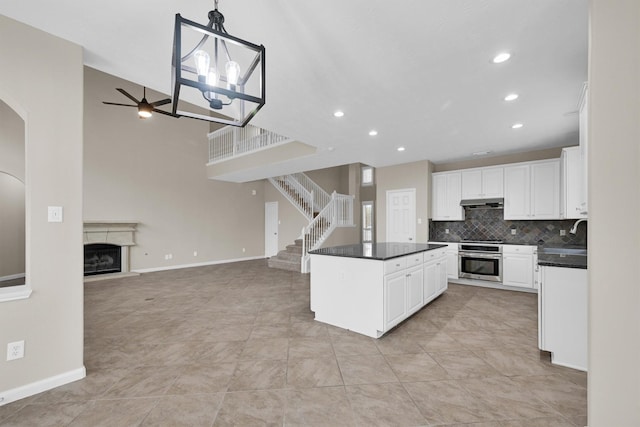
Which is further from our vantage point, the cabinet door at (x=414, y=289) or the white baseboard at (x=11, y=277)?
the white baseboard at (x=11, y=277)

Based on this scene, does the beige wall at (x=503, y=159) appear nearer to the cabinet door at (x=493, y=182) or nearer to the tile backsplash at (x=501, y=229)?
the cabinet door at (x=493, y=182)

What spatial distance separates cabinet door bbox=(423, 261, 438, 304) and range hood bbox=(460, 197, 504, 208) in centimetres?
215

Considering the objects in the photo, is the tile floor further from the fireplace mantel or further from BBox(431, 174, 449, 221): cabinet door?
the fireplace mantel

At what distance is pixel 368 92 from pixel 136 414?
344cm

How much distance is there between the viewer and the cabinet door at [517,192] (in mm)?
5266

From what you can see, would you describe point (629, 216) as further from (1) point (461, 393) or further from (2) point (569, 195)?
(2) point (569, 195)

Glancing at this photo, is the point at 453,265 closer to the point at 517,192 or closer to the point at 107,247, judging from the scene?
the point at 517,192

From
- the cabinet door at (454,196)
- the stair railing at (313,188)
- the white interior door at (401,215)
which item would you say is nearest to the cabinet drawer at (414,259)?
the white interior door at (401,215)

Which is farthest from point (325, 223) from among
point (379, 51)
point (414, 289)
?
point (379, 51)

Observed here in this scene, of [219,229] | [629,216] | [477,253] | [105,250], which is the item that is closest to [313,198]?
[219,229]

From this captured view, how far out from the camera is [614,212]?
1.42 meters

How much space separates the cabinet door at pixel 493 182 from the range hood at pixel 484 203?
0.35 ft

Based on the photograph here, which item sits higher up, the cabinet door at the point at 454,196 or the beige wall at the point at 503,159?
the beige wall at the point at 503,159

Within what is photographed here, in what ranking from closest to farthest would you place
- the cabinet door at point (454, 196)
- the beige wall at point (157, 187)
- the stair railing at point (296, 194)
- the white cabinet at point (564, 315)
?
the white cabinet at point (564, 315)
the cabinet door at point (454, 196)
the beige wall at point (157, 187)
the stair railing at point (296, 194)
